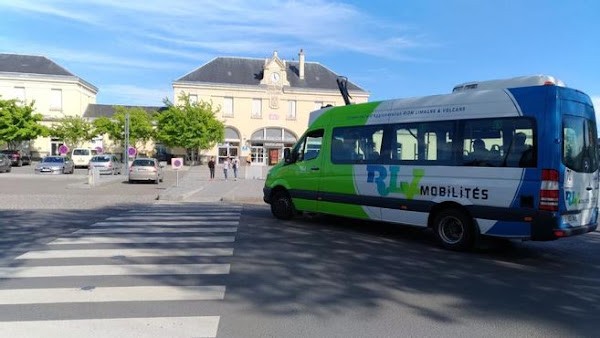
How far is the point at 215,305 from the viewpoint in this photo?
4973 millimetres

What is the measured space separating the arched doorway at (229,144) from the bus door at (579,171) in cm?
5569

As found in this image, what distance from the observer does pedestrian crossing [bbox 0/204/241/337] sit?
4.36 metres

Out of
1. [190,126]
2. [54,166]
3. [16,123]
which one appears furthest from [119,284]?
[16,123]

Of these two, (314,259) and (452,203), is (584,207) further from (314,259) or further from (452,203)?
(314,259)

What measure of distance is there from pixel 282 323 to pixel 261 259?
271 cm

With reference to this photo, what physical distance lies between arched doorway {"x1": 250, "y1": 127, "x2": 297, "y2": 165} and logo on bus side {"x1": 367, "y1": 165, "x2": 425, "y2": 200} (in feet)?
174

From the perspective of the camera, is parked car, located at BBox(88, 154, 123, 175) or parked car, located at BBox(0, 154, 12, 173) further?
parked car, located at BBox(0, 154, 12, 173)

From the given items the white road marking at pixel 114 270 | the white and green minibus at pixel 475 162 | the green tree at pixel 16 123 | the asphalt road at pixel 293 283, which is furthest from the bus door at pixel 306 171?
the green tree at pixel 16 123

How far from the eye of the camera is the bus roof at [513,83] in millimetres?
7375

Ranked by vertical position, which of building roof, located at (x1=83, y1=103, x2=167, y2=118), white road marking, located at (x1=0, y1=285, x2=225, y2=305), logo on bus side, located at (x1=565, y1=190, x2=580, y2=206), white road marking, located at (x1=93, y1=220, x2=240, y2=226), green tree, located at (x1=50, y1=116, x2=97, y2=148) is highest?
building roof, located at (x1=83, y1=103, x2=167, y2=118)

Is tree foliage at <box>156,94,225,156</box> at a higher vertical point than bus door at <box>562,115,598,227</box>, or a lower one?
higher

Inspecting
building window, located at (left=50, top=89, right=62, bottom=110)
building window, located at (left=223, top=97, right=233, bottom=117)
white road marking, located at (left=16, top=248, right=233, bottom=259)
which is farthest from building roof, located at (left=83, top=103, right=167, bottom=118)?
white road marking, located at (left=16, top=248, right=233, bottom=259)

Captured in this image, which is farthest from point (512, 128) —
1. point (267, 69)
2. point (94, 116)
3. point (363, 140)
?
point (94, 116)

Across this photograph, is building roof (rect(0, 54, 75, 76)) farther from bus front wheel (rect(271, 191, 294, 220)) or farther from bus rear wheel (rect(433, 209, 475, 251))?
bus rear wheel (rect(433, 209, 475, 251))
